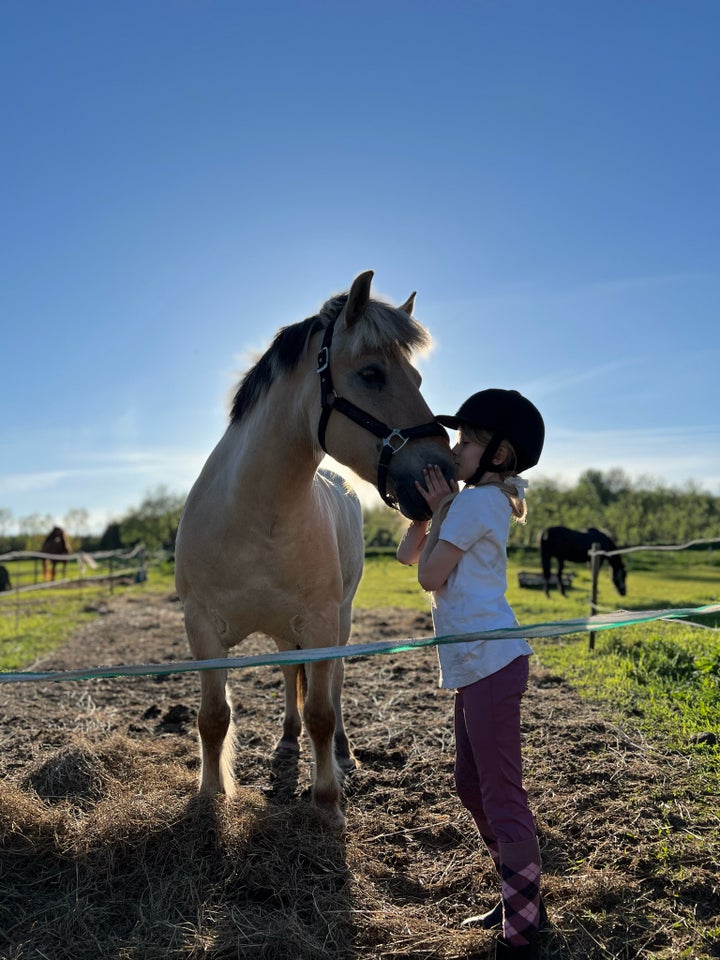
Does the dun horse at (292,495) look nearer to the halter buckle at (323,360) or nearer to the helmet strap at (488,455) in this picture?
the halter buckle at (323,360)

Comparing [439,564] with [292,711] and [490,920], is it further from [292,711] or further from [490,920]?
[292,711]

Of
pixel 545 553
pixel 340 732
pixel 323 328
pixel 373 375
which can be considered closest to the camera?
pixel 373 375

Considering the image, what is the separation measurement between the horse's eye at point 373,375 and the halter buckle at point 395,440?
26 cm

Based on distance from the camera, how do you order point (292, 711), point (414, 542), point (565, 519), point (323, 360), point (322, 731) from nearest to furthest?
→ 1. point (414, 542)
2. point (323, 360)
3. point (322, 731)
4. point (292, 711)
5. point (565, 519)

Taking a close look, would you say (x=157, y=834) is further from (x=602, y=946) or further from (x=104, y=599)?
(x=104, y=599)

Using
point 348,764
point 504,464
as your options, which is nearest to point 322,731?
point 348,764

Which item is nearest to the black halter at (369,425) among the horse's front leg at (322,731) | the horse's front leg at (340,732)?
the horse's front leg at (322,731)

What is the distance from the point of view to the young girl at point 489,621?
2.22m

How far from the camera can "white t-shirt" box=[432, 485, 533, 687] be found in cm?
231

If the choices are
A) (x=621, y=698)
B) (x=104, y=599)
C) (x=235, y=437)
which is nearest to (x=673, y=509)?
(x=104, y=599)

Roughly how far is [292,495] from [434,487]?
1011 millimetres

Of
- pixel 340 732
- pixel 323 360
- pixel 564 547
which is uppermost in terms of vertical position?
pixel 323 360

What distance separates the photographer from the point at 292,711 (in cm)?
462

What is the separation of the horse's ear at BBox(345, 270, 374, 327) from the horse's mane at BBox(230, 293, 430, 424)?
0.03 metres
